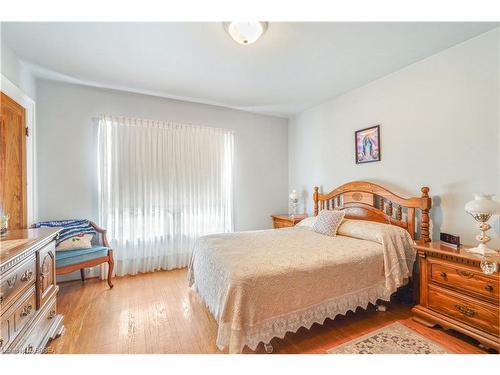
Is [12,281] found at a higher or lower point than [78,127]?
lower

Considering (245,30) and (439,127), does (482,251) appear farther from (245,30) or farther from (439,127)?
(245,30)

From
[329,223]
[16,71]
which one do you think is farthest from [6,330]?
[329,223]

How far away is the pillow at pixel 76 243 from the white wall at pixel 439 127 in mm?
3600

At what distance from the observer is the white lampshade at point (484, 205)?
165 cm

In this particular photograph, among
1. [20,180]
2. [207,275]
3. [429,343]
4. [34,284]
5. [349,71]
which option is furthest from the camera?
[349,71]

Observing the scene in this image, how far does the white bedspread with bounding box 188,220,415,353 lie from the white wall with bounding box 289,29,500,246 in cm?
62

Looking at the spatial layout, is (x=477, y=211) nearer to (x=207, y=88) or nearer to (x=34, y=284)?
(x=207, y=88)

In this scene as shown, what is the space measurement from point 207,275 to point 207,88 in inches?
94.7

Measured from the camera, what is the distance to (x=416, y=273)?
7.80 ft

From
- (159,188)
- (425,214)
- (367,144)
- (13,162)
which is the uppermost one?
(367,144)

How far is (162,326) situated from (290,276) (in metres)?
1.28

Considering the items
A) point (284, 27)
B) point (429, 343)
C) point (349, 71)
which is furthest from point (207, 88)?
point (429, 343)

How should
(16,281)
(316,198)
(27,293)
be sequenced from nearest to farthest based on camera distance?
(16,281) < (27,293) < (316,198)

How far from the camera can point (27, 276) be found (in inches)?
55.7
